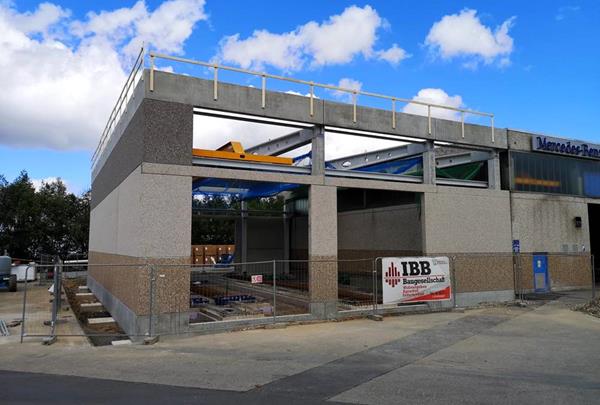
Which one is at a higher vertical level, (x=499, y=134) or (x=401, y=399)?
(x=499, y=134)

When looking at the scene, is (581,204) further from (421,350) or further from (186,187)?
(186,187)

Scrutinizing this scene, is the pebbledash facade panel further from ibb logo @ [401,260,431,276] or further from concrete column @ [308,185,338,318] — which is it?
ibb logo @ [401,260,431,276]

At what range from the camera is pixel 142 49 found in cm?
1254

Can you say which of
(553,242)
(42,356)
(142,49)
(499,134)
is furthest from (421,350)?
(553,242)

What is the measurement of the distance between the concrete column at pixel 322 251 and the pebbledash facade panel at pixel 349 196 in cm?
3

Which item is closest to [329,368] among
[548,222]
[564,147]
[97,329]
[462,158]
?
[97,329]

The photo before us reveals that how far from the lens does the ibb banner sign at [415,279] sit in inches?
599

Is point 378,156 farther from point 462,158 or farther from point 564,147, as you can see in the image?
point 564,147

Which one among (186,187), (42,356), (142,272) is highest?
(186,187)

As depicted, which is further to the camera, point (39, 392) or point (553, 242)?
point (553, 242)

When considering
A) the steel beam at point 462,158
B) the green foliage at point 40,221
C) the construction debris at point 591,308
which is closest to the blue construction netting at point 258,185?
the steel beam at point 462,158

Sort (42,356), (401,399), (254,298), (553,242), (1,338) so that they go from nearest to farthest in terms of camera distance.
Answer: (401,399) → (42,356) → (1,338) → (254,298) → (553,242)

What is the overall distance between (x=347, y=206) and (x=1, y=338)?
16914mm

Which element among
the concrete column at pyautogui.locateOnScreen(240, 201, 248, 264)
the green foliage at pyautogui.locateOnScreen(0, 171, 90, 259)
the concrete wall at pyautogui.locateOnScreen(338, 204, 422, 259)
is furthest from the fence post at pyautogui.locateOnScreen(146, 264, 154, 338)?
the green foliage at pyautogui.locateOnScreen(0, 171, 90, 259)
